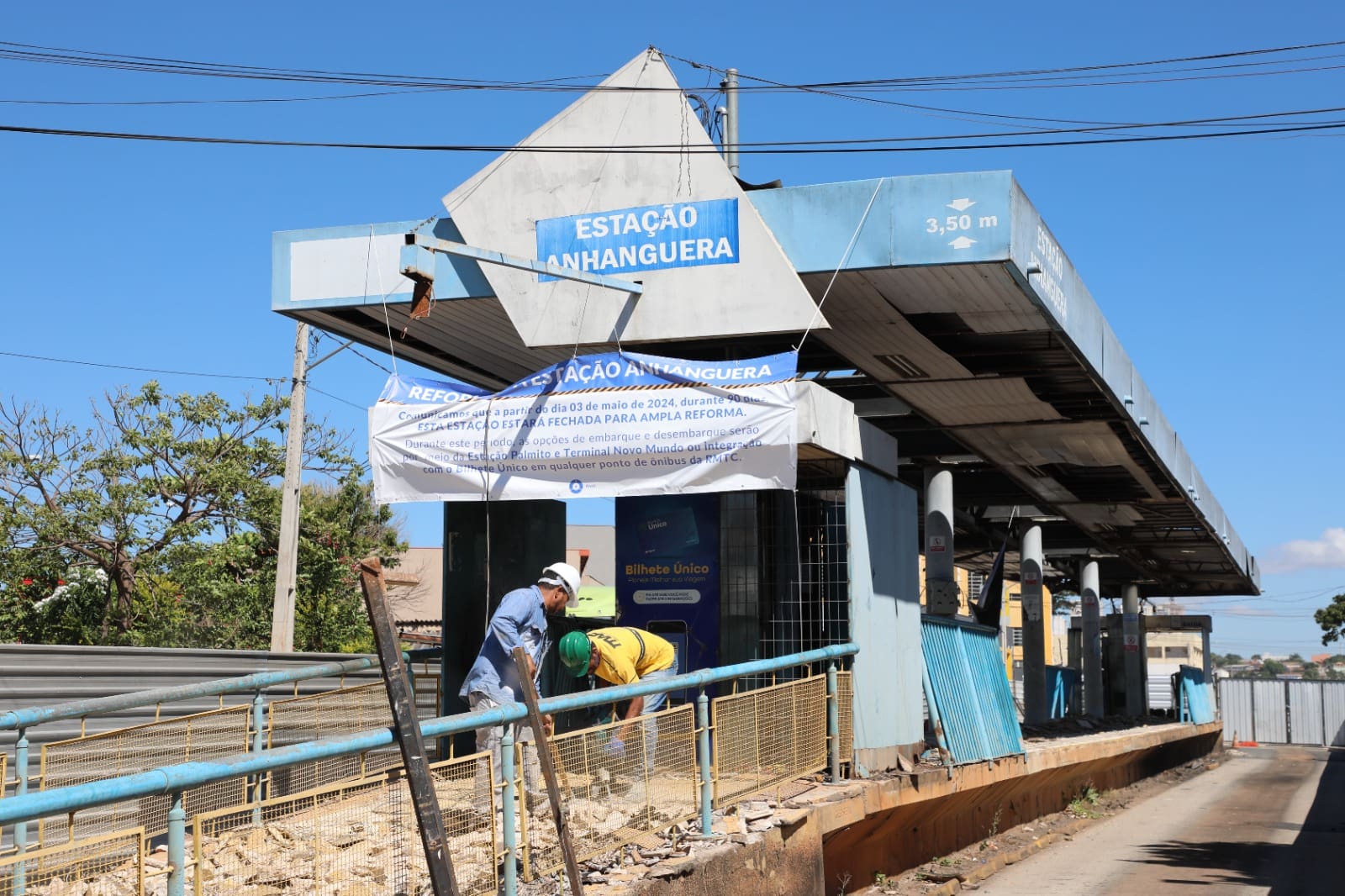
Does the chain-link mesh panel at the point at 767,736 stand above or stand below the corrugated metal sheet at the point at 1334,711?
above

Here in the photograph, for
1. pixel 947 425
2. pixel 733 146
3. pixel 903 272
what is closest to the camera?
pixel 903 272

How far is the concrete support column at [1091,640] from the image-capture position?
3397cm

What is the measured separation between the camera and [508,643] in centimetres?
884

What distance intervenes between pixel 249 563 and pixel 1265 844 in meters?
19.2

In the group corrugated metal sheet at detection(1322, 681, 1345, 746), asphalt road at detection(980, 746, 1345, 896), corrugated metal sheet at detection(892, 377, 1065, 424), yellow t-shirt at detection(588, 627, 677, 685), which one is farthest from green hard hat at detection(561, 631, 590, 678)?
corrugated metal sheet at detection(1322, 681, 1345, 746)

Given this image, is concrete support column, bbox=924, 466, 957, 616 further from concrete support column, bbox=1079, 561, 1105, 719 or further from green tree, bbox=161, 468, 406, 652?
concrete support column, bbox=1079, 561, 1105, 719

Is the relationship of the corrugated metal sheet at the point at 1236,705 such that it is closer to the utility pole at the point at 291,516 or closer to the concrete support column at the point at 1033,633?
the concrete support column at the point at 1033,633

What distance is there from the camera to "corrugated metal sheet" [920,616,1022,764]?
1181 cm

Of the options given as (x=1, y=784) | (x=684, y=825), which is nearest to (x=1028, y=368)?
(x=684, y=825)

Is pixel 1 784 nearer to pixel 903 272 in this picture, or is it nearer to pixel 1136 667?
pixel 903 272

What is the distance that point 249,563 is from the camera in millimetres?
27016

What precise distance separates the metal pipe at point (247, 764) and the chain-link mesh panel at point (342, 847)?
33 centimetres

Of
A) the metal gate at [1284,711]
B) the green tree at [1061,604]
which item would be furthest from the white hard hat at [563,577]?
the green tree at [1061,604]

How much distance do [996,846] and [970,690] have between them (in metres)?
1.96
